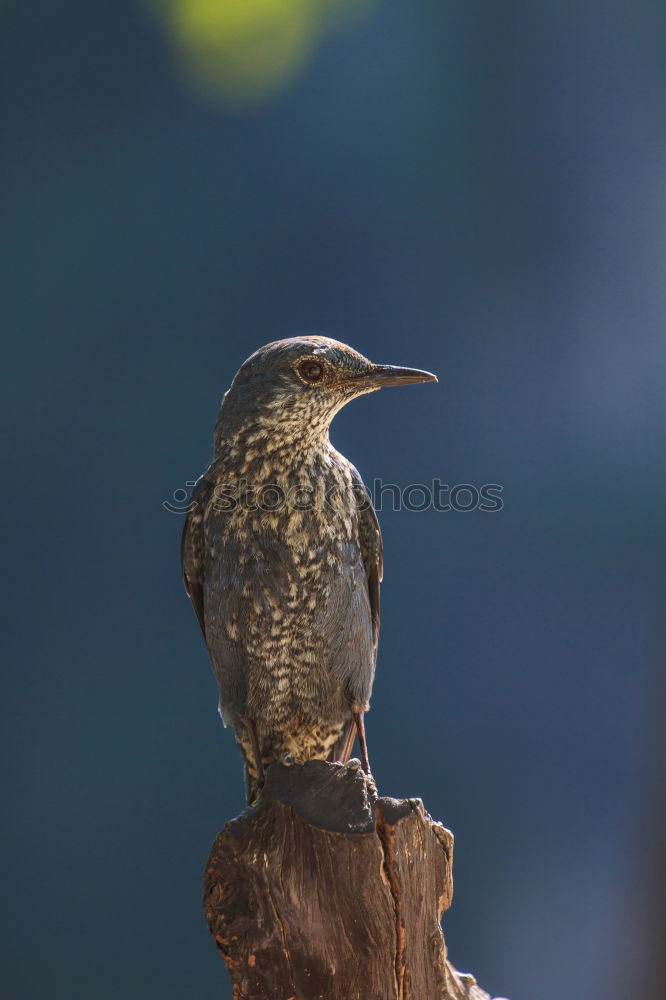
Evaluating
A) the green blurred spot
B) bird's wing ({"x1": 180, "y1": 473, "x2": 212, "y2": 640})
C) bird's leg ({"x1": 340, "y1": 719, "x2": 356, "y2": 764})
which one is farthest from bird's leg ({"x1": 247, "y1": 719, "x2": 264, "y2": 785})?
the green blurred spot

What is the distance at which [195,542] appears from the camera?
366 centimetres

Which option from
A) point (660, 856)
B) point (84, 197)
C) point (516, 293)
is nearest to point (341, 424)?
point (516, 293)

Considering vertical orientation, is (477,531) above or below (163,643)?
above

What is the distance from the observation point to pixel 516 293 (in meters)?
5.41

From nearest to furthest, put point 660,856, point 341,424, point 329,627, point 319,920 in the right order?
point 319,920
point 329,627
point 660,856
point 341,424

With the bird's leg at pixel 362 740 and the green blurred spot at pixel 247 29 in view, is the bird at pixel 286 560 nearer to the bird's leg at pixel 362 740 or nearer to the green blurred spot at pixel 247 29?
the bird's leg at pixel 362 740

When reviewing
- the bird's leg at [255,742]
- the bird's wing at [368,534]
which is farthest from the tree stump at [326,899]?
the bird's wing at [368,534]

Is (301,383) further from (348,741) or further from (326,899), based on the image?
(326,899)

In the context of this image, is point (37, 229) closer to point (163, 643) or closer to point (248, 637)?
point (163, 643)

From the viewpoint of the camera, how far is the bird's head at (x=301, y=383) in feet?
11.0

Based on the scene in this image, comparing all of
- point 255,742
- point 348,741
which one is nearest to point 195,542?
point 255,742

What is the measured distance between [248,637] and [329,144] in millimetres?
3589

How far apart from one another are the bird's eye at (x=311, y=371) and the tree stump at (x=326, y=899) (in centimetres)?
157

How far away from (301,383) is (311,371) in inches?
2.6
